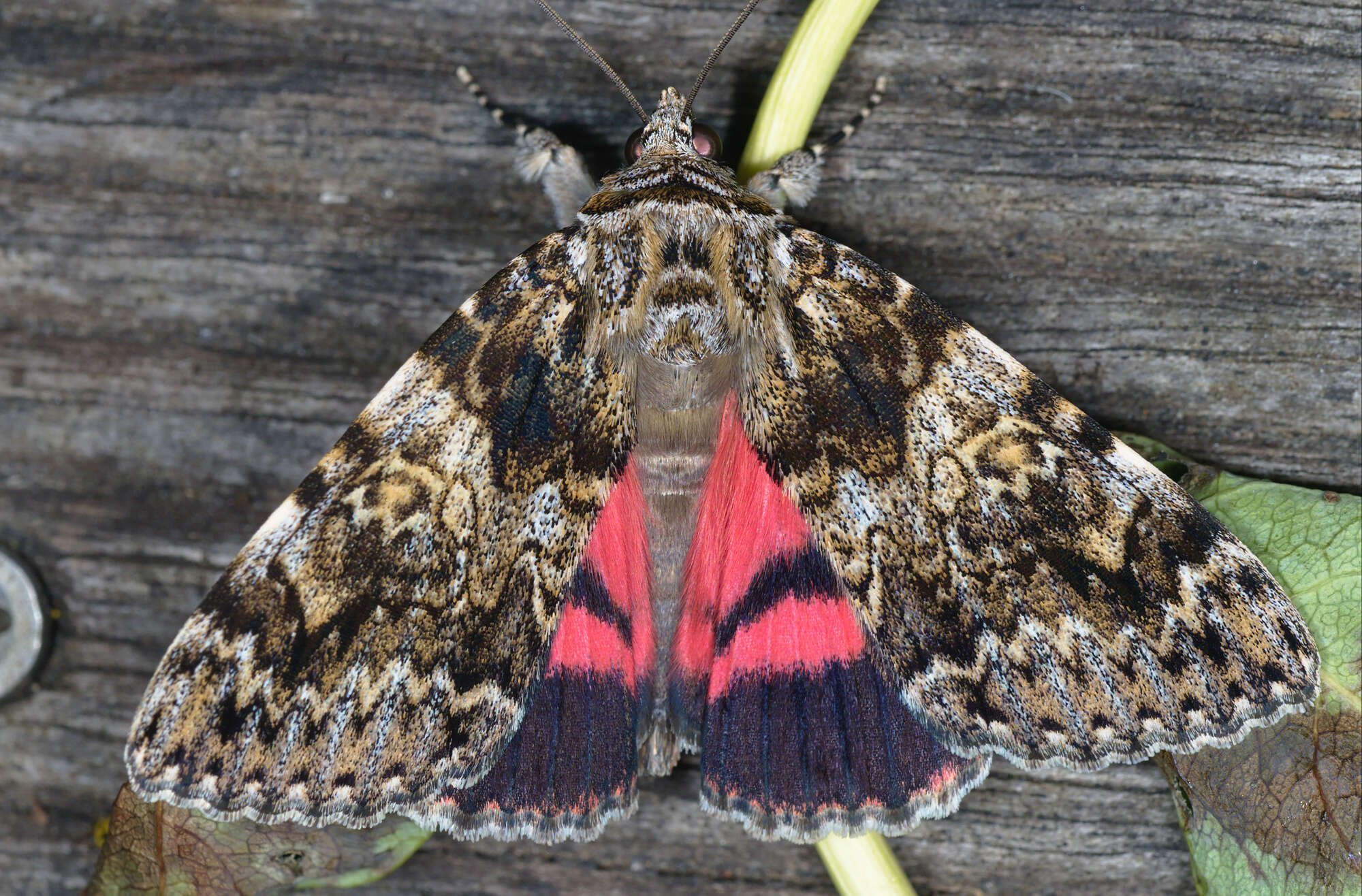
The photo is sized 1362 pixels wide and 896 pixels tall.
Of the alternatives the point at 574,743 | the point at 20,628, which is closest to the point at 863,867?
the point at 574,743

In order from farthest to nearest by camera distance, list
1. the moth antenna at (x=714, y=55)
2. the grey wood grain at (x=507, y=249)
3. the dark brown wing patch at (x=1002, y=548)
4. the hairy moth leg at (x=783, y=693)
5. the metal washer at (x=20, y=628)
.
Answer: the metal washer at (x=20, y=628)
the grey wood grain at (x=507, y=249)
the moth antenna at (x=714, y=55)
the hairy moth leg at (x=783, y=693)
the dark brown wing patch at (x=1002, y=548)

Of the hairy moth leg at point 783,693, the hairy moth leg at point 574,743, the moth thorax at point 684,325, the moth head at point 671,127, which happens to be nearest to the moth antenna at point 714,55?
the moth head at point 671,127

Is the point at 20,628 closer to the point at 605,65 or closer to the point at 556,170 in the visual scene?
the point at 556,170

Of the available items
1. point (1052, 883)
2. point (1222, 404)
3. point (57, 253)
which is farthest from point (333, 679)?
point (1222, 404)

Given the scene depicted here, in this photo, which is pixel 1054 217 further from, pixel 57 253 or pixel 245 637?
pixel 57 253

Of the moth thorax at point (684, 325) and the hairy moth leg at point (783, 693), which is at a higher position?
the moth thorax at point (684, 325)

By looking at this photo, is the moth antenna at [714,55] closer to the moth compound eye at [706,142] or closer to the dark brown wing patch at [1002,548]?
the moth compound eye at [706,142]
